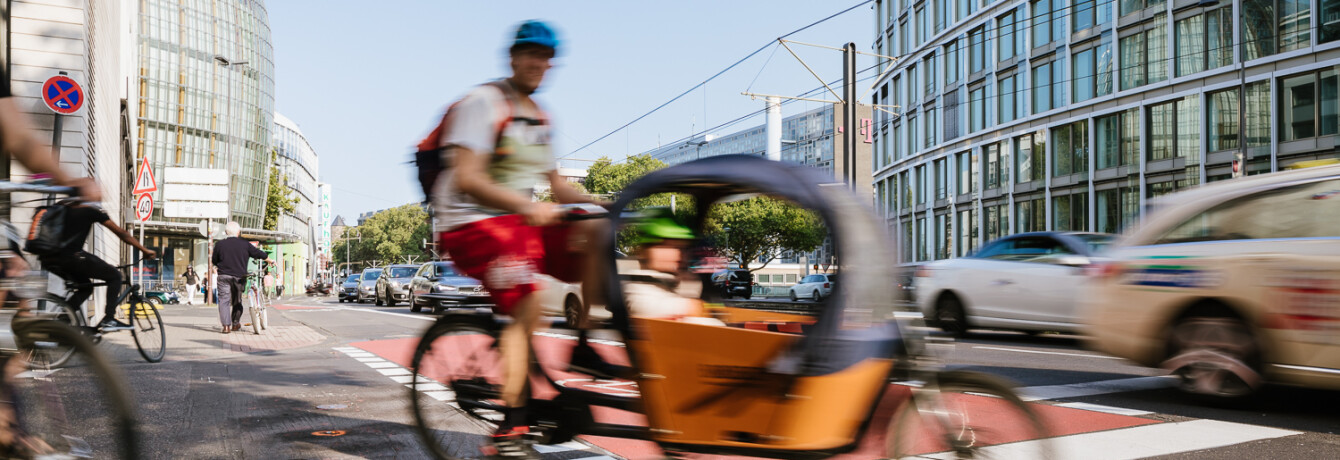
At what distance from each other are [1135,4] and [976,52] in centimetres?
950

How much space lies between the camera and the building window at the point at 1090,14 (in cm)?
3469

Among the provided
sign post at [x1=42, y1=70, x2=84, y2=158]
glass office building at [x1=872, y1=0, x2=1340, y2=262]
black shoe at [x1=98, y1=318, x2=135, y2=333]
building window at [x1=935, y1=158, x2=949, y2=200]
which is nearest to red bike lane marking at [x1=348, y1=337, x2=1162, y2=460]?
black shoe at [x1=98, y1=318, x2=135, y2=333]

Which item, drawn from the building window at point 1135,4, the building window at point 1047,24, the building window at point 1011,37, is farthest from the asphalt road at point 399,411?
the building window at point 1011,37

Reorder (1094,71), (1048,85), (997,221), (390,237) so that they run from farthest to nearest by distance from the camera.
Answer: (390,237) < (997,221) < (1048,85) < (1094,71)

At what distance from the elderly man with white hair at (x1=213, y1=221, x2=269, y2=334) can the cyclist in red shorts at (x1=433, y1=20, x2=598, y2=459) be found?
9387mm

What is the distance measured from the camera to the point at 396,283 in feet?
90.1

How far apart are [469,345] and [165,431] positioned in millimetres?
2320

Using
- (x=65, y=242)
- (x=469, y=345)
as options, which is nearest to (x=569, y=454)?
(x=469, y=345)

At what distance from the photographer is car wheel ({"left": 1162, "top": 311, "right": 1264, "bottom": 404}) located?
588cm

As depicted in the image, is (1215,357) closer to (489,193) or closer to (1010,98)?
(489,193)

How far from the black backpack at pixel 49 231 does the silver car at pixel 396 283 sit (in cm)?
2317

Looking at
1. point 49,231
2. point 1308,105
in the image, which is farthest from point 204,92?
point 49,231

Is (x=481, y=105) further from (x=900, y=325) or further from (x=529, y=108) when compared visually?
(x=900, y=325)

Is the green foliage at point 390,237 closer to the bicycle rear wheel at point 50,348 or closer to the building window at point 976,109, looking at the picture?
the building window at point 976,109
